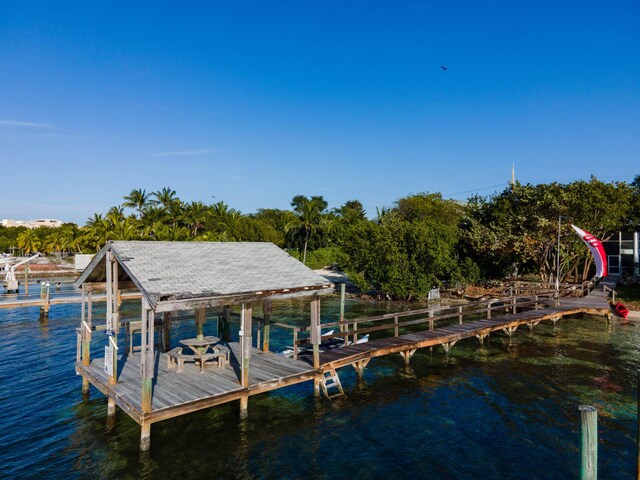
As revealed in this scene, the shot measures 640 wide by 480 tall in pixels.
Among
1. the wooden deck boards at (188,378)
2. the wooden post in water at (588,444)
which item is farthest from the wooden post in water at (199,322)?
the wooden post in water at (588,444)

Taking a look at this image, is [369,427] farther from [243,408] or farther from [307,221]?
[307,221]

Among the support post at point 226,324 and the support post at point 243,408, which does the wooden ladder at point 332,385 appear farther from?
the support post at point 226,324

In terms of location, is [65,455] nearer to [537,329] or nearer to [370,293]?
[537,329]

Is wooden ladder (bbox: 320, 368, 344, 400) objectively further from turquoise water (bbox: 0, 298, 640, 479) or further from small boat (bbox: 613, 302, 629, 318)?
small boat (bbox: 613, 302, 629, 318)

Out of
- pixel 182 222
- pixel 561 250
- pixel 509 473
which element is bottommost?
pixel 509 473

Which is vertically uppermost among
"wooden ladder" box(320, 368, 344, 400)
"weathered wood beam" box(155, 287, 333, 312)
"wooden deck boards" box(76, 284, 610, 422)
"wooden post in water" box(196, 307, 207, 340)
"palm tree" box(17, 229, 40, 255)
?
"palm tree" box(17, 229, 40, 255)

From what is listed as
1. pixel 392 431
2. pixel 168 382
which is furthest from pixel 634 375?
pixel 168 382

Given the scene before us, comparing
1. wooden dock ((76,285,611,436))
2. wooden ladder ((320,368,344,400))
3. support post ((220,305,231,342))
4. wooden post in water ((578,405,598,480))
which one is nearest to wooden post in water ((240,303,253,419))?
wooden dock ((76,285,611,436))
